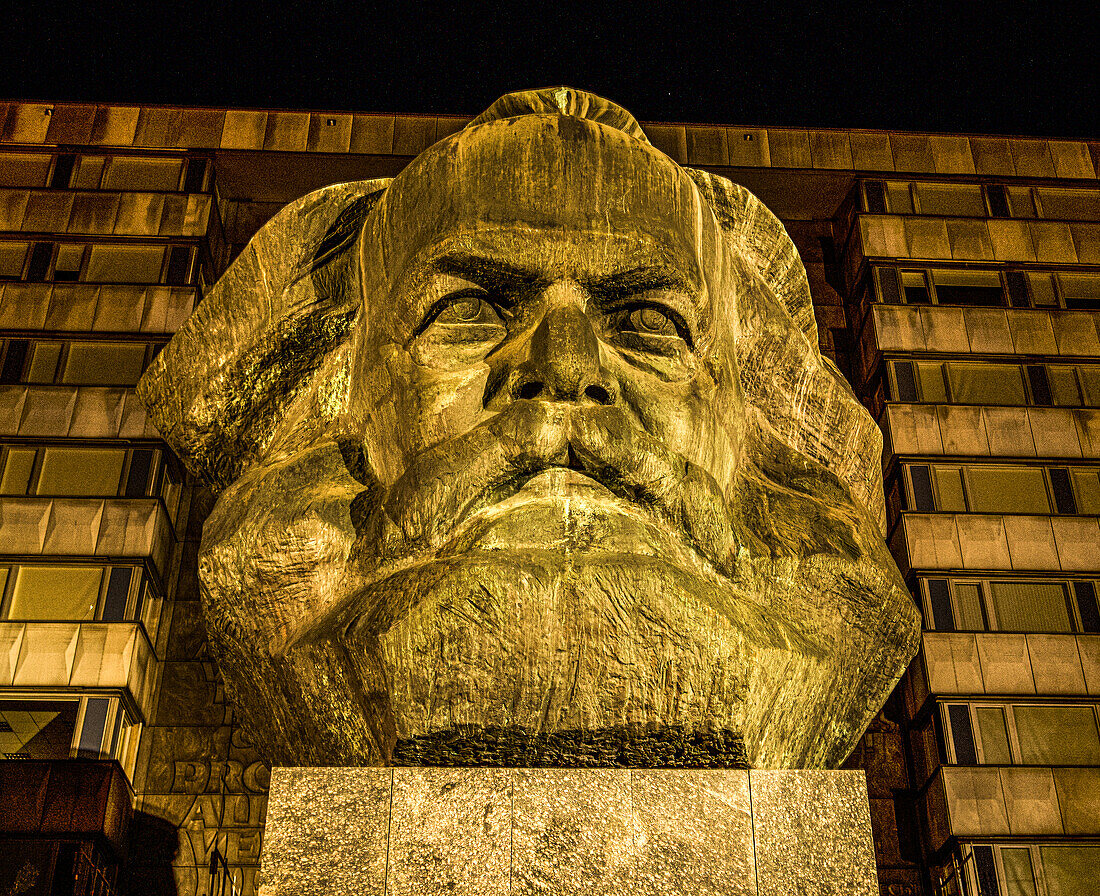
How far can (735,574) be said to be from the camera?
3145 millimetres

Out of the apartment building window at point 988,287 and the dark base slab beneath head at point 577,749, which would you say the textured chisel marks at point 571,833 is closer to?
the dark base slab beneath head at point 577,749

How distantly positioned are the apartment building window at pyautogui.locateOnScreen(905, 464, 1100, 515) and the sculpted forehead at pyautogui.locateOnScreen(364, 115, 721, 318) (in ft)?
20.9

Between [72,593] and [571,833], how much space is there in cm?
732

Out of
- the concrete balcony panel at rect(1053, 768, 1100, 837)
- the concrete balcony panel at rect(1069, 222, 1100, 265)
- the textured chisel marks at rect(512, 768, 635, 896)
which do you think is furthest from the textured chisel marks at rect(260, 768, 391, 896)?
the concrete balcony panel at rect(1069, 222, 1100, 265)

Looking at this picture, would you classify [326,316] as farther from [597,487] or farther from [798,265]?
[798,265]

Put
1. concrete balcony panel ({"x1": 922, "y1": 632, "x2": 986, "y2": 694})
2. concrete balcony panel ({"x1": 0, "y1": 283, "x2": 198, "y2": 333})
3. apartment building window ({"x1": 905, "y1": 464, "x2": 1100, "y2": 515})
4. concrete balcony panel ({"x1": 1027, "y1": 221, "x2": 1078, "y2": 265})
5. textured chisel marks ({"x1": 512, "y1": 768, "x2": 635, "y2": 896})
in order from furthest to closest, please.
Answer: concrete balcony panel ({"x1": 1027, "y1": 221, "x2": 1078, "y2": 265}) < concrete balcony panel ({"x1": 0, "y1": 283, "x2": 198, "y2": 333}) < apartment building window ({"x1": 905, "y1": 464, "x2": 1100, "y2": 515}) < concrete balcony panel ({"x1": 922, "y1": 632, "x2": 986, "y2": 694}) < textured chisel marks ({"x1": 512, "y1": 768, "x2": 635, "y2": 896})

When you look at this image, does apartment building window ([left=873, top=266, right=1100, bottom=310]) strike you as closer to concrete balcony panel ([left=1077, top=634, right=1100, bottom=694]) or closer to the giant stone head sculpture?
concrete balcony panel ([left=1077, top=634, right=1100, bottom=694])

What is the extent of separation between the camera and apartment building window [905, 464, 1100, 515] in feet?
30.5

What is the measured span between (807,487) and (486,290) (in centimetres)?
127

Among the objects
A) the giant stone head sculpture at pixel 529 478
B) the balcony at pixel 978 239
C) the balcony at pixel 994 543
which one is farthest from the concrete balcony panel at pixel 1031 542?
the giant stone head sculpture at pixel 529 478

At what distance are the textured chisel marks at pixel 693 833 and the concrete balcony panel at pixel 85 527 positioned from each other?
23.6 feet

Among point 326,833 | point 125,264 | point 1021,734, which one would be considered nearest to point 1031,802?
point 1021,734

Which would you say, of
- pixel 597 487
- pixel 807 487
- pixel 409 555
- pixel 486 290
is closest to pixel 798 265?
pixel 807 487

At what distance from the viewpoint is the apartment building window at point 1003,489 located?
929 cm
